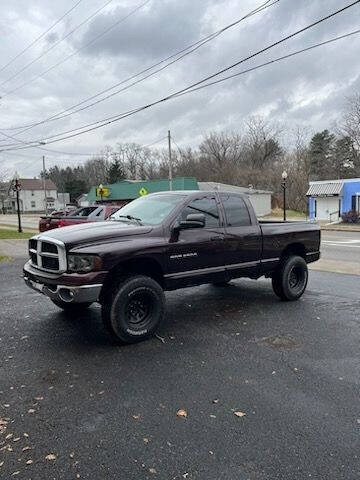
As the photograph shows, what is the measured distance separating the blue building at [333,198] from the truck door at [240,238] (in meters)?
28.8

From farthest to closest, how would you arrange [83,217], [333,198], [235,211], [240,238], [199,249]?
[333,198] < [83,217] < [235,211] < [240,238] < [199,249]

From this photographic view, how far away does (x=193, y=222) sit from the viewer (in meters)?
5.30

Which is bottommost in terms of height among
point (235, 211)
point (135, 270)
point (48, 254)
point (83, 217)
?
point (135, 270)

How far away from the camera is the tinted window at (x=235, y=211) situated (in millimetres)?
6191

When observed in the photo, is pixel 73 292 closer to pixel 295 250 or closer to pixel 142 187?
pixel 295 250

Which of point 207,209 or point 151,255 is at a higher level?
point 207,209

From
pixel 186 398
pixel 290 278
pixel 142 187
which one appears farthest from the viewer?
pixel 142 187

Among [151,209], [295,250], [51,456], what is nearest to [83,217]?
[295,250]

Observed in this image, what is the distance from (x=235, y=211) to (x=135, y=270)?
198 cm

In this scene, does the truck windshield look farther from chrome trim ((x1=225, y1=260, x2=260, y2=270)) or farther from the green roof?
the green roof

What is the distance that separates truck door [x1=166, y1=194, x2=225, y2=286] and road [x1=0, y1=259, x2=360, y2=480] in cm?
70

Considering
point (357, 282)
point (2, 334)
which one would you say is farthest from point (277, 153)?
point (2, 334)

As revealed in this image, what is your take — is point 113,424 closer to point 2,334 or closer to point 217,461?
point 217,461

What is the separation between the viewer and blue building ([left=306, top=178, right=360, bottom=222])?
106ft
